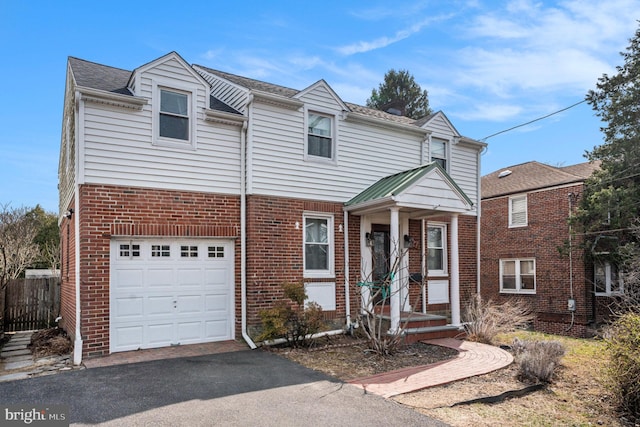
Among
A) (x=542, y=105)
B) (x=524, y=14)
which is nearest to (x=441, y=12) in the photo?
(x=524, y=14)

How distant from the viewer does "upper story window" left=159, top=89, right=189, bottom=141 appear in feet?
29.6

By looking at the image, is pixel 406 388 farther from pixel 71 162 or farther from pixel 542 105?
pixel 542 105

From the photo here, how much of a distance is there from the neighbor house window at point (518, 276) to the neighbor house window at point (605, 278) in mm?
2411

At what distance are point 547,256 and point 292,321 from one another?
1441cm

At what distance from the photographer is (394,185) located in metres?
10.3

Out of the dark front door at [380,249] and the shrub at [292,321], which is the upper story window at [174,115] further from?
the dark front door at [380,249]

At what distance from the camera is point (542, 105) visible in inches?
580

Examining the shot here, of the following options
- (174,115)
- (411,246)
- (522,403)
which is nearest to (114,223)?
(174,115)

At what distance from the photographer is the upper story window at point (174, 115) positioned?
9023 millimetres

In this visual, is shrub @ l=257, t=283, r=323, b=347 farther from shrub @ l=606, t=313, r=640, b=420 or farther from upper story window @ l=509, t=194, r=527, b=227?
upper story window @ l=509, t=194, r=527, b=227

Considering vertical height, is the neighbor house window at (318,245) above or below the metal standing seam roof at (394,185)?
below

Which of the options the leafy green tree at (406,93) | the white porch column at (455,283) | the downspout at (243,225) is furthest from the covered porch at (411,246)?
the leafy green tree at (406,93)

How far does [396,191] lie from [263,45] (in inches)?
198

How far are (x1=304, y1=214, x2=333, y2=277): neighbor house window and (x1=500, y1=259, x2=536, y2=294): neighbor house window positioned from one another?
42.0ft
